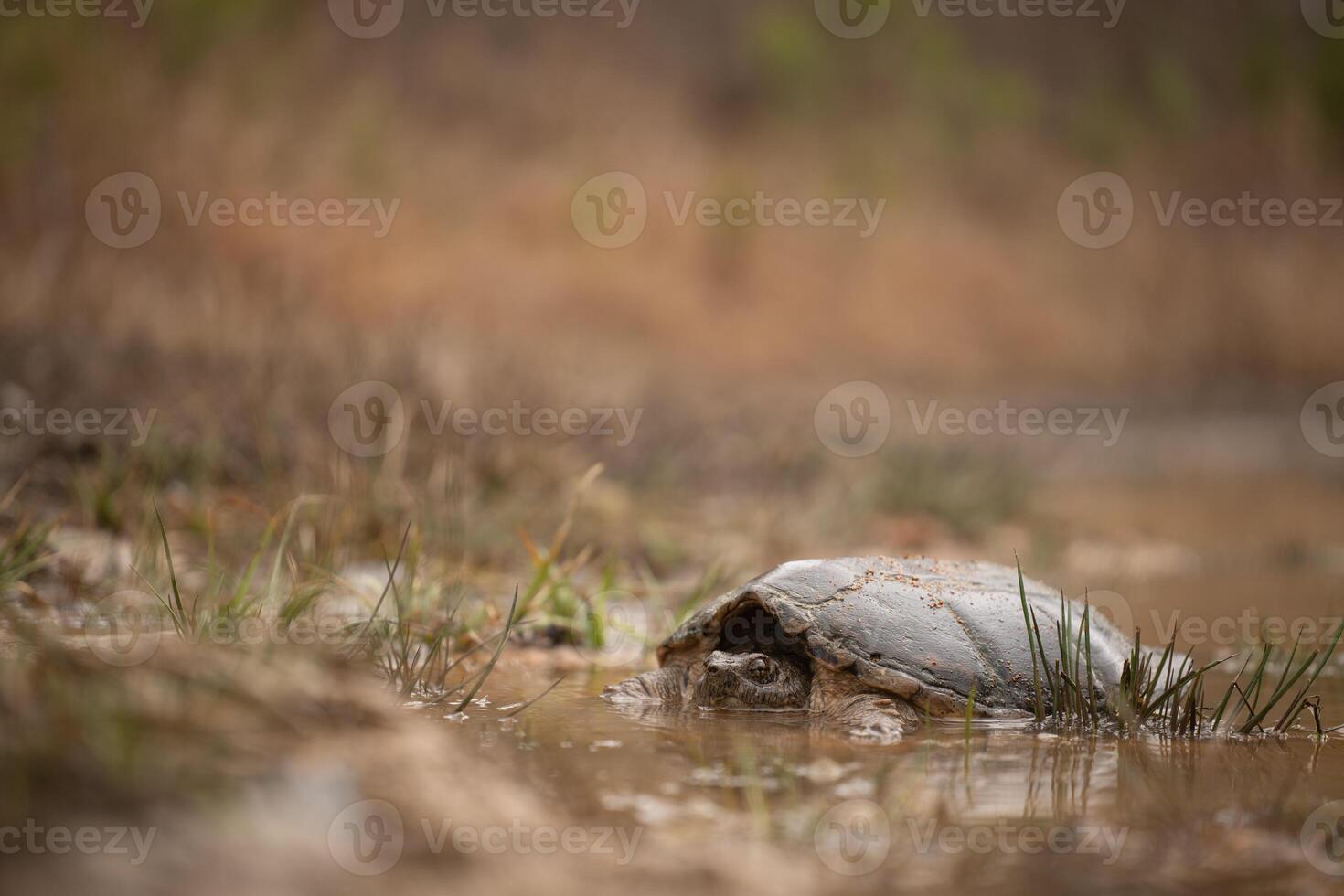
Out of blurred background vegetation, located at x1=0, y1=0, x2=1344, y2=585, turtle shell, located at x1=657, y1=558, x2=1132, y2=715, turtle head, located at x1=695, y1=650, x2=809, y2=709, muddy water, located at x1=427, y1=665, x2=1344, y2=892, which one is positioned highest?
blurred background vegetation, located at x1=0, y1=0, x2=1344, y2=585

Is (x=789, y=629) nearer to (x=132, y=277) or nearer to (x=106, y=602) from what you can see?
(x=106, y=602)

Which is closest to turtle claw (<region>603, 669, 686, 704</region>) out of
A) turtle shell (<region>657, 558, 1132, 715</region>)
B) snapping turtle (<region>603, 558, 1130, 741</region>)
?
snapping turtle (<region>603, 558, 1130, 741</region>)

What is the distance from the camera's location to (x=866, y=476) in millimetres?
7715

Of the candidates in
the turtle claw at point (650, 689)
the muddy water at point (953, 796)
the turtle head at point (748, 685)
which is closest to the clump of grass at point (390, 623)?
the muddy water at point (953, 796)

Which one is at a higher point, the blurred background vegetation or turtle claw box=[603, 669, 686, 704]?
the blurred background vegetation

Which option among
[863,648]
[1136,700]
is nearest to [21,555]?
[863,648]

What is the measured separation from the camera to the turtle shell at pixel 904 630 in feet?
10.1

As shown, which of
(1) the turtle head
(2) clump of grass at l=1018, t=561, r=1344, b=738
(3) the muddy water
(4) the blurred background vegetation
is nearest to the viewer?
(3) the muddy water

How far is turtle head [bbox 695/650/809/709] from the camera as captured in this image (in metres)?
3.20

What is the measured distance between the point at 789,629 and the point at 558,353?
6464mm

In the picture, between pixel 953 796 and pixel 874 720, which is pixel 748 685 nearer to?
pixel 874 720

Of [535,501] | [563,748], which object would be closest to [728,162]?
[535,501]

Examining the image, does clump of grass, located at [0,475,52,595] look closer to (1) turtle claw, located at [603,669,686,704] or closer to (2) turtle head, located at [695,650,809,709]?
(1) turtle claw, located at [603,669,686,704]

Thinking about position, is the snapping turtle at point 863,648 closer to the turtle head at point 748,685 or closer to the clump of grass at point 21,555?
the turtle head at point 748,685
